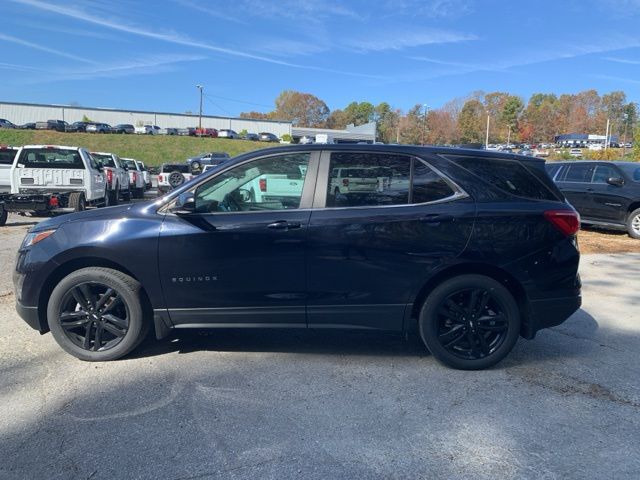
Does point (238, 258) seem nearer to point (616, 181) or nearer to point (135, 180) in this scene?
point (616, 181)

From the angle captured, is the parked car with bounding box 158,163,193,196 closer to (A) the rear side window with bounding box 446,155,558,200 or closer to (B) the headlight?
(B) the headlight

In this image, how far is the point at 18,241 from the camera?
10.5 metres

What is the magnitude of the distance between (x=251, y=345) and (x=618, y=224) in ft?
33.1

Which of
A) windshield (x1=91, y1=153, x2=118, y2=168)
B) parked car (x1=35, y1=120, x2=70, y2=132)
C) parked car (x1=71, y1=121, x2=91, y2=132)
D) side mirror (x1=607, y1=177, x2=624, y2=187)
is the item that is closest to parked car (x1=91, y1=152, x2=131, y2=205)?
windshield (x1=91, y1=153, x2=118, y2=168)

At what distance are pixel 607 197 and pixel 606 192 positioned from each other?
11 cm

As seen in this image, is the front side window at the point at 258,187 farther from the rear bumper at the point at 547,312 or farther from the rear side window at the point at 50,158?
the rear side window at the point at 50,158

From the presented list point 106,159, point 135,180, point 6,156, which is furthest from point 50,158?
point 135,180

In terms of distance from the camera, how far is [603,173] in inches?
464

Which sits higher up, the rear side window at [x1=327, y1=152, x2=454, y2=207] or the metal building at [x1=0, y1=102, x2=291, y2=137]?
the metal building at [x1=0, y1=102, x2=291, y2=137]

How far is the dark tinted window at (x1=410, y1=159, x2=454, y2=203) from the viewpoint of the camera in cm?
407

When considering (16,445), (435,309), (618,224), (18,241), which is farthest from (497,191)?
(18,241)

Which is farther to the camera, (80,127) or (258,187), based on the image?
(80,127)

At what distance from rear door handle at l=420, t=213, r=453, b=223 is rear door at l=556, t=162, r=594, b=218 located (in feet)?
30.6

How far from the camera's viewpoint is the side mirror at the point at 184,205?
12.8 feet
